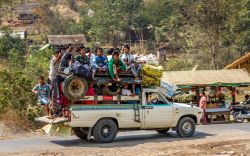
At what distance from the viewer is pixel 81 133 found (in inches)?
618

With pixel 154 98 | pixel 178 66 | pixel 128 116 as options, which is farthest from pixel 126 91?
pixel 178 66

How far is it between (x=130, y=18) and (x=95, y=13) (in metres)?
4.70

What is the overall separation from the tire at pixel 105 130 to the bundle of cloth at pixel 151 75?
1.85m

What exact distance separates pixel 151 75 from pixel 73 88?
2.85m

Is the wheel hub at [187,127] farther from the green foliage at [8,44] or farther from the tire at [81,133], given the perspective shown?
the green foliage at [8,44]

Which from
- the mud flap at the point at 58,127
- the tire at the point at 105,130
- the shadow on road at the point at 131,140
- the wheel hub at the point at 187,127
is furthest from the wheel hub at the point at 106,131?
the wheel hub at the point at 187,127

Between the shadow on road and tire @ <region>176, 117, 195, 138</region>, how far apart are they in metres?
→ 0.20

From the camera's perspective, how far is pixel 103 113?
48.2 ft

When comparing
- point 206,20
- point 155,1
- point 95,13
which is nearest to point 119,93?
point 206,20

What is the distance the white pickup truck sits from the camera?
14.4 m

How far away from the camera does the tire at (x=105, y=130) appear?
1468cm

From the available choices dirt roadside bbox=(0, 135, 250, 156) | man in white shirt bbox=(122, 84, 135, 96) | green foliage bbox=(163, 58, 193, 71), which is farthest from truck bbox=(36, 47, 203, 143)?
green foliage bbox=(163, 58, 193, 71)

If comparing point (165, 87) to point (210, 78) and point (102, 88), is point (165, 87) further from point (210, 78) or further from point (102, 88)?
Result: point (210, 78)

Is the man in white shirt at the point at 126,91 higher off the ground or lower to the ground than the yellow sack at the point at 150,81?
lower
